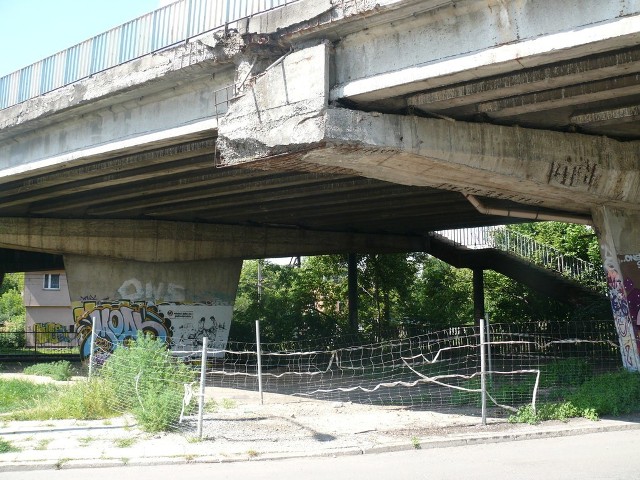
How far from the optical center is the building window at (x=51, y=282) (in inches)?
2308

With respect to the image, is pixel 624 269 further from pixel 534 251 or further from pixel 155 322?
pixel 534 251

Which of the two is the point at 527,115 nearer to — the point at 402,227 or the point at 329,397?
the point at 329,397

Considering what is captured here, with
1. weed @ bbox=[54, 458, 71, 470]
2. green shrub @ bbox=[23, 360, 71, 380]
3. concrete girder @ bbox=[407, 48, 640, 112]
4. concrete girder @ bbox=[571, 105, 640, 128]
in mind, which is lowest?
weed @ bbox=[54, 458, 71, 470]

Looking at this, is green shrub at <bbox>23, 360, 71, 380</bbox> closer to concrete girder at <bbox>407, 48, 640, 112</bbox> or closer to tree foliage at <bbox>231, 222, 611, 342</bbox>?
tree foliage at <bbox>231, 222, 611, 342</bbox>

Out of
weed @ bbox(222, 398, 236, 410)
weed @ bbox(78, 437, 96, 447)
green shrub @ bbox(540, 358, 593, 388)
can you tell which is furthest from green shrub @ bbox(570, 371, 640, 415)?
weed @ bbox(78, 437, 96, 447)

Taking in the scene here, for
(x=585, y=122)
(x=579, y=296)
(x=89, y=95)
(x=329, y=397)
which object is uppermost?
(x=89, y=95)

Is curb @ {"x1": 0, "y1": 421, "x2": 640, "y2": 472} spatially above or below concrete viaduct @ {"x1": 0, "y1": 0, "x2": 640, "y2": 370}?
below

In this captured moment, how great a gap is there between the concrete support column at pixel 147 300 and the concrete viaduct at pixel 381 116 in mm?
4438

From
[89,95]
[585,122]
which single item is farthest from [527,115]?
[89,95]

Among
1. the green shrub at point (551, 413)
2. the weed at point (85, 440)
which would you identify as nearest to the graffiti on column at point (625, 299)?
the green shrub at point (551, 413)

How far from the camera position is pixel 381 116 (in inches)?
422

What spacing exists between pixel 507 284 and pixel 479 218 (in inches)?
340

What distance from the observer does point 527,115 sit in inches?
484

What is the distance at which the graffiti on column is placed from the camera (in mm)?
13344
